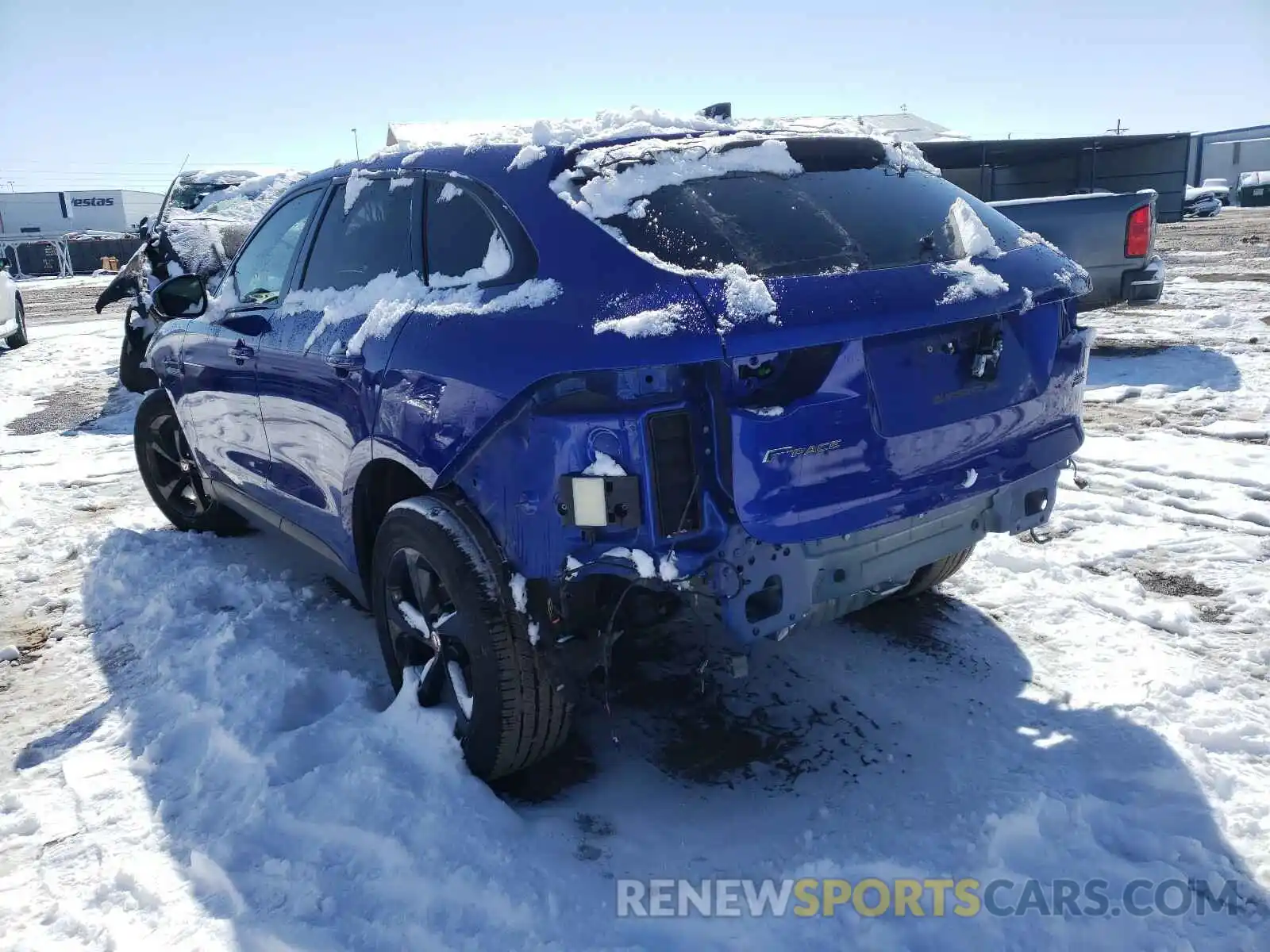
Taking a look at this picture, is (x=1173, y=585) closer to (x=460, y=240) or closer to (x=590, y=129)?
(x=590, y=129)

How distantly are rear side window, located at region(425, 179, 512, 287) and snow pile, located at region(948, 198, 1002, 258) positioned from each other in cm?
133

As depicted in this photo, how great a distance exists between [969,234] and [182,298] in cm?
359

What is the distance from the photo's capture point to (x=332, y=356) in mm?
3113

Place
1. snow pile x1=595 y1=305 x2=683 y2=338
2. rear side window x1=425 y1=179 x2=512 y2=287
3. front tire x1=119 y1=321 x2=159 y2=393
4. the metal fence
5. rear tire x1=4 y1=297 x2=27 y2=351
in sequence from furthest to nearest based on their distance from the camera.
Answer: the metal fence < rear tire x1=4 y1=297 x2=27 y2=351 < front tire x1=119 y1=321 x2=159 y2=393 < rear side window x1=425 y1=179 x2=512 y2=287 < snow pile x1=595 y1=305 x2=683 y2=338

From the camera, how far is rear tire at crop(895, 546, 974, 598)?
3654mm

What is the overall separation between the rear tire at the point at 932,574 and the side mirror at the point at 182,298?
3503 mm

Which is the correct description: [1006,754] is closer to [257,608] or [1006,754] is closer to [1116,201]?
[257,608]

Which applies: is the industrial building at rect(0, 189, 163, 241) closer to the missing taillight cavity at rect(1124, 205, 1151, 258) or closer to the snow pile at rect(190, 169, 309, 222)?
the snow pile at rect(190, 169, 309, 222)

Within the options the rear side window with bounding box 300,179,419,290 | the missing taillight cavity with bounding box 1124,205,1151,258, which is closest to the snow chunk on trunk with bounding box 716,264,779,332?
the rear side window with bounding box 300,179,419,290

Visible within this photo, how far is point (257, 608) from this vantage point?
13.0 feet

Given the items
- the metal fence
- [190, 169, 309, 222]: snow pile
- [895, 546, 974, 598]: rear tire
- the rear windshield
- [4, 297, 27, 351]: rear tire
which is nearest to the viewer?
the rear windshield

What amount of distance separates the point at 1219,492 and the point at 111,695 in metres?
5.22

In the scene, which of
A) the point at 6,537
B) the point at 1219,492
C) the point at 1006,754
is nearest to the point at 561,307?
the point at 1006,754

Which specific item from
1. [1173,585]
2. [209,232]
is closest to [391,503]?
[1173,585]
